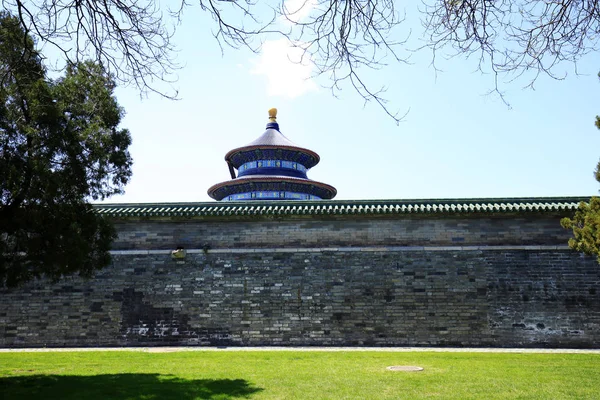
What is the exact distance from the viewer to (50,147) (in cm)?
816

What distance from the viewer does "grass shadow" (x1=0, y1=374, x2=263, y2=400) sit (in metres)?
7.08

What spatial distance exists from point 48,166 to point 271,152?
13.8m

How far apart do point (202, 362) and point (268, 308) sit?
3.80 metres

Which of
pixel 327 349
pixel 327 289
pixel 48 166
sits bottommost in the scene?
pixel 327 349

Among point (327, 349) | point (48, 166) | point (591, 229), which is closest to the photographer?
point (48, 166)

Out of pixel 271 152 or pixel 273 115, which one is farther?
pixel 273 115

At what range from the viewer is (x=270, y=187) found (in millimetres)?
20312

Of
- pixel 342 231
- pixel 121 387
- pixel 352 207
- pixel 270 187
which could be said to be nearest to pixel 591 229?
pixel 352 207

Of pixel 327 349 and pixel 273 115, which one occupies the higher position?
pixel 273 115

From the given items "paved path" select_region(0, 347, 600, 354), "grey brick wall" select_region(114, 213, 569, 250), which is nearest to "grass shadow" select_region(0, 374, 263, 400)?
"paved path" select_region(0, 347, 600, 354)

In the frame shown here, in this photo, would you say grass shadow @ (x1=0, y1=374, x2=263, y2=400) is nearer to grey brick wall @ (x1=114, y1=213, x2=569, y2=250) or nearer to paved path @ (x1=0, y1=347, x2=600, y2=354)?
paved path @ (x1=0, y1=347, x2=600, y2=354)

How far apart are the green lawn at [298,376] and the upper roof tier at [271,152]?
11.3m

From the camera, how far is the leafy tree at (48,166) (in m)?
7.93

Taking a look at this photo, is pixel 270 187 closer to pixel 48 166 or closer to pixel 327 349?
pixel 327 349
